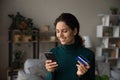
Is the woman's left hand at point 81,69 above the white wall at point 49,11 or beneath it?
beneath

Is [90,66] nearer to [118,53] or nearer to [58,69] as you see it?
[58,69]

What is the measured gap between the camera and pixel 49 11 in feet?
16.8

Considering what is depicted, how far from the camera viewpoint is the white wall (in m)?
4.80

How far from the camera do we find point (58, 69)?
4.54 ft

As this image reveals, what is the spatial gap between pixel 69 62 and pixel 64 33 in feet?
0.60

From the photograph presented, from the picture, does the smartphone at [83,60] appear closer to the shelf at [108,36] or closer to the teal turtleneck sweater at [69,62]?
the teal turtleneck sweater at [69,62]

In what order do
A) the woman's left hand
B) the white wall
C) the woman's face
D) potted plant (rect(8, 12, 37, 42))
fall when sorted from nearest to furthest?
the woman's left hand
the woman's face
potted plant (rect(8, 12, 37, 42))
the white wall

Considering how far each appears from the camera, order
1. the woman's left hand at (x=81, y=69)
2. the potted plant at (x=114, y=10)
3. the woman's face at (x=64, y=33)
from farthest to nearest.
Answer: the potted plant at (x=114, y=10) → the woman's face at (x=64, y=33) → the woman's left hand at (x=81, y=69)

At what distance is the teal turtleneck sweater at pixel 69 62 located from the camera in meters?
1.37

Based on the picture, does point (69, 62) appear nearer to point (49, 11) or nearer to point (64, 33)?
point (64, 33)

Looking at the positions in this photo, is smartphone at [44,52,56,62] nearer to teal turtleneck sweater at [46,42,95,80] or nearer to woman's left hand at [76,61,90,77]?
teal turtleneck sweater at [46,42,95,80]

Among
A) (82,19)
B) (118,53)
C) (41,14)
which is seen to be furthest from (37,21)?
(118,53)

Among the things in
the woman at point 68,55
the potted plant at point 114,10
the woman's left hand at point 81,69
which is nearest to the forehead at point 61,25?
the woman at point 68,55

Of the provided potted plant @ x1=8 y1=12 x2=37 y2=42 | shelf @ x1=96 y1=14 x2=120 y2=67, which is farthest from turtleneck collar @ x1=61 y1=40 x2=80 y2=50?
shelf @ x1=96 y1=14 x2=120 y2=67
